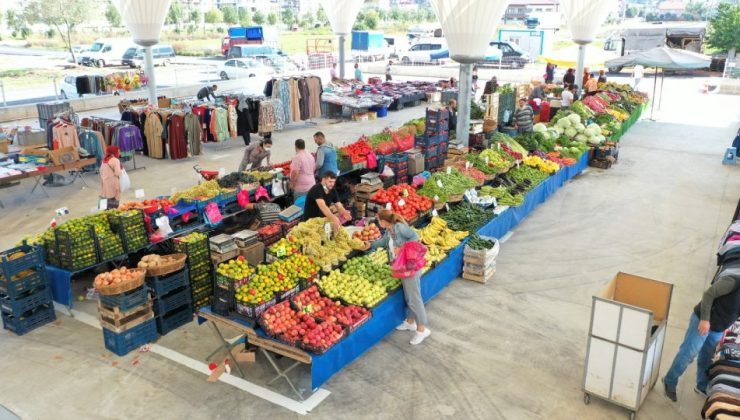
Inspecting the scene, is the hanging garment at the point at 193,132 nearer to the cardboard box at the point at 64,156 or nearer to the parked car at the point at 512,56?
the cardboard box at the point at 64,156

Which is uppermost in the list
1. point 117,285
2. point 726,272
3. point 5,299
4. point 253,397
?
point 726,272

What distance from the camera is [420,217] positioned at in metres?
9.52

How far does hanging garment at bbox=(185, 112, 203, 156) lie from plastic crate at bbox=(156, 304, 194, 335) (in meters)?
9.34

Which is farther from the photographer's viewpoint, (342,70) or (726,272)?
(342,70)

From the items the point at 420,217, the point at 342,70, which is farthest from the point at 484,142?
the point at 342,70

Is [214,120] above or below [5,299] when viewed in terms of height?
above

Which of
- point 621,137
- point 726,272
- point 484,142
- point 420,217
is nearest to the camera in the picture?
point 726,272

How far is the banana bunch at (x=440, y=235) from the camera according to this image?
8297mm

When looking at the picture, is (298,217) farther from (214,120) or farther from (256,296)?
(214,120)

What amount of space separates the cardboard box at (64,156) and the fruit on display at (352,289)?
27.1 ft

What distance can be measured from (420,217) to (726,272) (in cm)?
485

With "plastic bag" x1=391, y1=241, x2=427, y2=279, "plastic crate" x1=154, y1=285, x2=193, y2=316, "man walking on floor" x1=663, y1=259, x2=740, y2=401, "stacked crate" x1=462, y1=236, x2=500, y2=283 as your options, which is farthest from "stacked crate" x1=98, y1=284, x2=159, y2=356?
"man walking on floor" x1=663, y1=259, x2=740, y2=401

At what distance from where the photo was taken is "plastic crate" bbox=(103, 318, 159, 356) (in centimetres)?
659

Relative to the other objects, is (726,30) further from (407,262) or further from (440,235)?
(407,262)
